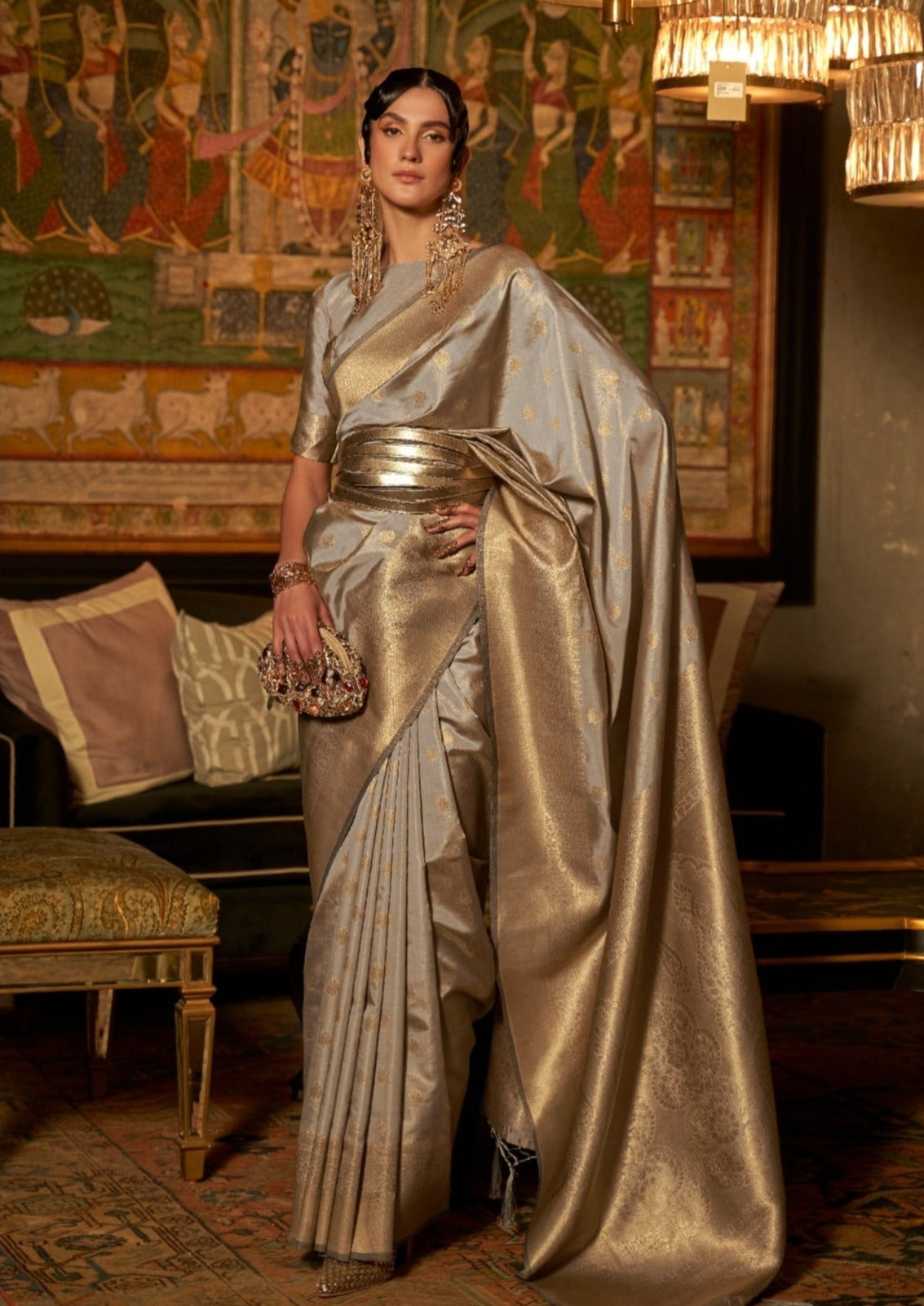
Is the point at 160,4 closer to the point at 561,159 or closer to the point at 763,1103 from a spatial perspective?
the point at 561,159

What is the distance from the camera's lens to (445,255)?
3008 mm

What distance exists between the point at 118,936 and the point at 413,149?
1.42 m

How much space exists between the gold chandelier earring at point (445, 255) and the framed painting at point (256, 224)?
7.98 feet

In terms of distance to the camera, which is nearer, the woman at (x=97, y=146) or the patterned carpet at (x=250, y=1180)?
the patterned carpet at (x=250, y=1180)

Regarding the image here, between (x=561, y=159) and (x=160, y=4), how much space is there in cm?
121

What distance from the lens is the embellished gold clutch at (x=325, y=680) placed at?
2.99 metres

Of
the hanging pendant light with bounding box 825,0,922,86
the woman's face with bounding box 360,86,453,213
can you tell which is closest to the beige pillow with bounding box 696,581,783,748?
the hanging pendant light with bounding box 825,0,922,86

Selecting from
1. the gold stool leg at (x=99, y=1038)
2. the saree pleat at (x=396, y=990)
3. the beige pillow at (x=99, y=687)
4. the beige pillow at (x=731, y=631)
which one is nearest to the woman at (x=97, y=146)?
the beige pillow at (x=99, y=687)

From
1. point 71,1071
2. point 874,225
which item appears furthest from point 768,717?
point 71,1071

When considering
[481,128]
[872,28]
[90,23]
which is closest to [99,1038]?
[872,28]

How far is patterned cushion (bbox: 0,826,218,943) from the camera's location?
10.9 ft

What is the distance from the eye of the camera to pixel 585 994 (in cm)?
299

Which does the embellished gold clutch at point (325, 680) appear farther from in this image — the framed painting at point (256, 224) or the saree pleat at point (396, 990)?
the framed painting at point (256, 224)

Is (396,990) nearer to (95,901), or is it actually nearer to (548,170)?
(95,901)
